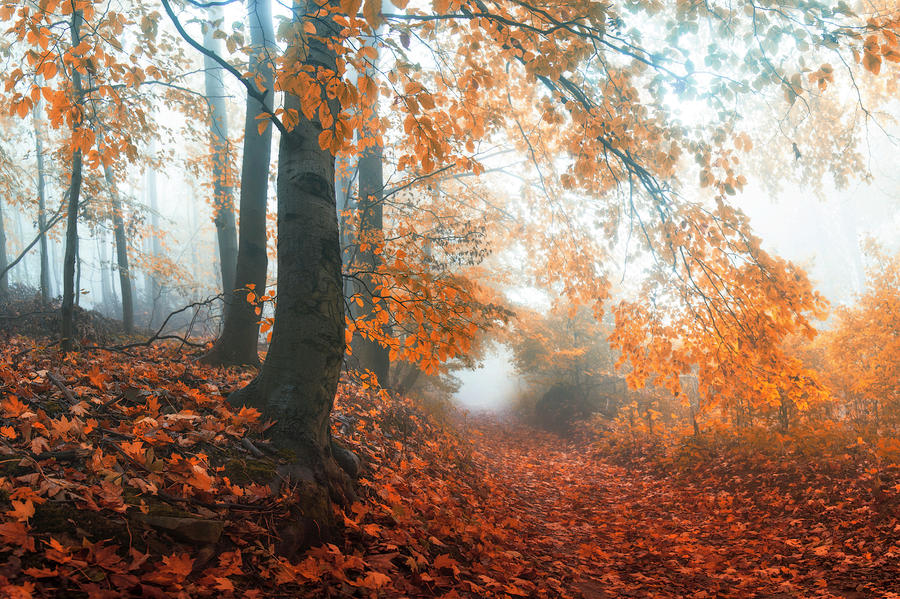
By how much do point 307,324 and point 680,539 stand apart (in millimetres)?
3924

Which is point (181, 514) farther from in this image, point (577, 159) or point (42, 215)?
point (42, 215)

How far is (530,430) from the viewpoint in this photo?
1366 cm

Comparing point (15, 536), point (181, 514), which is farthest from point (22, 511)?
point (181, 514)

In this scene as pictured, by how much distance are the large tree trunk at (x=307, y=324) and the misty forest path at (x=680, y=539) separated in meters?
1.84

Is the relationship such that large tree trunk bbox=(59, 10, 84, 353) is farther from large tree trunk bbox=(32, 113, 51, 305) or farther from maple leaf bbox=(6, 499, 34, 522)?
large tree trunk bbox=(32, 113, 51, 305)

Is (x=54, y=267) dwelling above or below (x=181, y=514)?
above

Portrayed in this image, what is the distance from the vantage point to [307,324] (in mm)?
2955

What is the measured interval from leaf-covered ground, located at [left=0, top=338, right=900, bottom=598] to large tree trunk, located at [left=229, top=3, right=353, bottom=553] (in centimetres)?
19

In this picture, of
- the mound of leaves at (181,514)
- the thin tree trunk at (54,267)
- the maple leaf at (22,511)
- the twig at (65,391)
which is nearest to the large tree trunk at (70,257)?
the mound of leaves at (181,514)

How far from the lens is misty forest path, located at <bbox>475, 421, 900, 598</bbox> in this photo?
10.0ft

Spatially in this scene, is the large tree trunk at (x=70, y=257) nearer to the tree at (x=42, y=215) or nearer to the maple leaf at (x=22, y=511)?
the maple leaf at (x=22, y=511)

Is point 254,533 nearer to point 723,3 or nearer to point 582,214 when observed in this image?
point 723,3

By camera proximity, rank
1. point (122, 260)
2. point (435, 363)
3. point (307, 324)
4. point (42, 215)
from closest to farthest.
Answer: point (307, 324)
point (435, 363)
point (122, 260)
point (42, 215)

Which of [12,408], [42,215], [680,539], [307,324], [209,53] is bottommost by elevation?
[680,539]
